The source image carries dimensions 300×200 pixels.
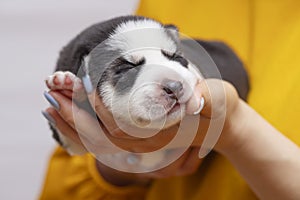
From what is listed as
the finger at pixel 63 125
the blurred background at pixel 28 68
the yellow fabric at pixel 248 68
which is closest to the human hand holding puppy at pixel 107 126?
the finger at pixel 63 125

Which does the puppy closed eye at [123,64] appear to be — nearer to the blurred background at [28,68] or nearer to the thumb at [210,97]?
the thumb at [210,97]

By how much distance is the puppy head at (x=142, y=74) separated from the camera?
55 cm

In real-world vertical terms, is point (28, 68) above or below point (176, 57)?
below

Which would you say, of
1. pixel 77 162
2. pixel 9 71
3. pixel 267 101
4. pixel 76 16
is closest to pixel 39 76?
pixel 9 71

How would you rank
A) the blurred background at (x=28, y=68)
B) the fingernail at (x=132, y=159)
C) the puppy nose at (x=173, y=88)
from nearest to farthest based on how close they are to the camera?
the puppy nose at (x=173, y=88), the fingernail at (x=132, y=159), the blurred background at (x=28, y=68)

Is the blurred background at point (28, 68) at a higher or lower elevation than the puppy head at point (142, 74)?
lower

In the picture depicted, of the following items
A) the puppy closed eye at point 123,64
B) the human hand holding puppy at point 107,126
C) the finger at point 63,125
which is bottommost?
the finger at point 63,125

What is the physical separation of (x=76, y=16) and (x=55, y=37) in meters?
0.08

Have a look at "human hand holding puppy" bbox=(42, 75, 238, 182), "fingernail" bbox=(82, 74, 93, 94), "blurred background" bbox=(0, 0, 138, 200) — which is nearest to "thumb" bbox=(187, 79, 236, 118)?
"human hand holding puppy" bbox=(42, 75, 238, 182)

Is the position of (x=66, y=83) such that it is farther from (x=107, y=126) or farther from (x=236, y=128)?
(x=236, y=128)

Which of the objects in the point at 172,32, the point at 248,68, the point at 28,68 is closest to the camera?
the point at 172,32

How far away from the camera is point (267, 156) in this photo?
0.63 meters

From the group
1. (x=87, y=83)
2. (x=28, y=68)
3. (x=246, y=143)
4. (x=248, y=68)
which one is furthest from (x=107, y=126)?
(x=28, y=68)

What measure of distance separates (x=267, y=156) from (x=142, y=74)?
0.18 meters
